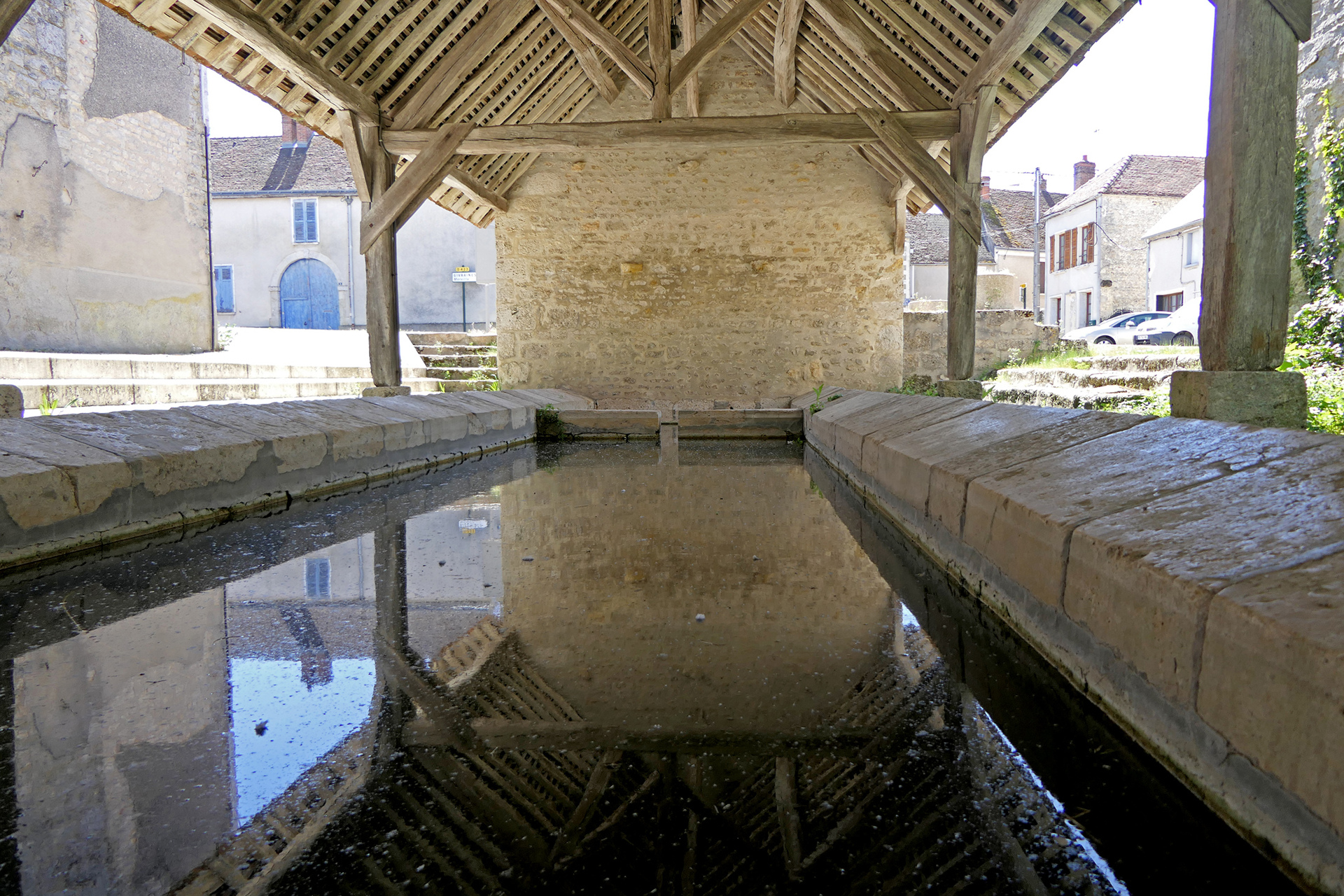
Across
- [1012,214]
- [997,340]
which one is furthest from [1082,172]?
[997,340]

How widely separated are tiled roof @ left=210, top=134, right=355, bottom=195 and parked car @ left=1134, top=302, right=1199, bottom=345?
17829 mm

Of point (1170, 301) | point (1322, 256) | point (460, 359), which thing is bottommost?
point (460, 359)

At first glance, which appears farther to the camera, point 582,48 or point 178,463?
point 582,48

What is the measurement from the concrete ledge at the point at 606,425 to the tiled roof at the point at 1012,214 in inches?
908

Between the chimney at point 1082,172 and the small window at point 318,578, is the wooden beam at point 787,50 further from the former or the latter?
the chimney at point 1082,172

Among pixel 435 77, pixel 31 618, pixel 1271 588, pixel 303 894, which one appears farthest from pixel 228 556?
pixel 435 77

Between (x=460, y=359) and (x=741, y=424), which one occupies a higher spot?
(x=460, y=359)

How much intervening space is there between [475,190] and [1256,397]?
8.23 metres

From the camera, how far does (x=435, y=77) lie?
7.09 m

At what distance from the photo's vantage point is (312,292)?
21125 mm

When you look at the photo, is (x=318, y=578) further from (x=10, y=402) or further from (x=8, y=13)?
(x=8, y=13)

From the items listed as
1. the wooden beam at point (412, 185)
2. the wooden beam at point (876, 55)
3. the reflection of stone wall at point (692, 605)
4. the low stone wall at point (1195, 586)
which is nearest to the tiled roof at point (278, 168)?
the wooden beam at point (412, 185)

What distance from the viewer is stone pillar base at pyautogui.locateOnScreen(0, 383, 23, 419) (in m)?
3.54

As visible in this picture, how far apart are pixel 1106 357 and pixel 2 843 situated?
34.8 ft
